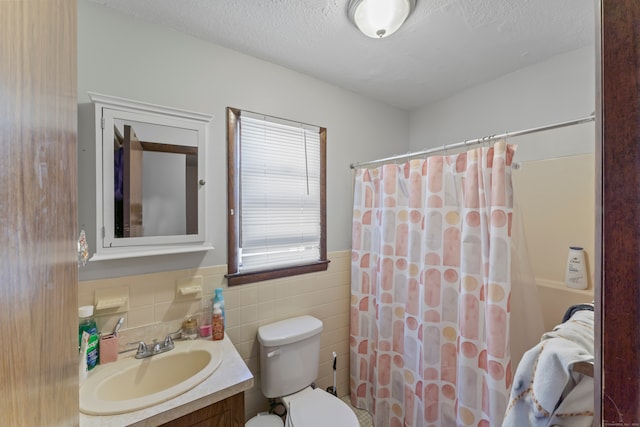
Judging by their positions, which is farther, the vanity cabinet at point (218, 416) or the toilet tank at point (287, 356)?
the toilet tank at point (287, 356)

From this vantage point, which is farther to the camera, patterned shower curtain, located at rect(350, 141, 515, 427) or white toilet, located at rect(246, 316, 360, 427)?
white toilet, located at rect(246, 316, 360, 427)

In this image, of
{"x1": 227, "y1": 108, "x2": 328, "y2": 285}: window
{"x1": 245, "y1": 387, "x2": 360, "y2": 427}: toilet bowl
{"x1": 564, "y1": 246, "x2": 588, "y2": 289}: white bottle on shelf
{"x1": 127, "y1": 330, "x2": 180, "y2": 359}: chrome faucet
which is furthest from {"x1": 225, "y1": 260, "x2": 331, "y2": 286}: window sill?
{"x1": 564, "y1": 246, "x2": 588, "y2": 289}: white bottle on shelf

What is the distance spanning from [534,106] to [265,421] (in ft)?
8.34

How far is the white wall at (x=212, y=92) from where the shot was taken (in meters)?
1.20

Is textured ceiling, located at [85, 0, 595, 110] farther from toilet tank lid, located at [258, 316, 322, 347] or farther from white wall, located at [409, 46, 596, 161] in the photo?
toilet tank lid, located at [258, 316, 322, 347]

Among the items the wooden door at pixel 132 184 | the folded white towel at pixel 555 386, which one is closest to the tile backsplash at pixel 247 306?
the wooden door at pixel 132 184

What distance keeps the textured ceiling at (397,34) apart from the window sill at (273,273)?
135 cm

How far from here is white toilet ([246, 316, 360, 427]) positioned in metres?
1.38

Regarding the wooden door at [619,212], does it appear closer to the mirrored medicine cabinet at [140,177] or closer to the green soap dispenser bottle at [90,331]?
the mirrored medicine cabinet at [140,177]

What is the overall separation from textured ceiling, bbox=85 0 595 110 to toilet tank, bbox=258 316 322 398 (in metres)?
1.70

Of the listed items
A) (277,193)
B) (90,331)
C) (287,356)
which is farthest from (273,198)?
(90,331)

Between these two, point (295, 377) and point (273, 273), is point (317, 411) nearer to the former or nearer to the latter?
point (295, 377)

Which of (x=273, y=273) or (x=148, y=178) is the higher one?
(x=148, y=178)

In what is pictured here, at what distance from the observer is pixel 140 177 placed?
48.7 inches
